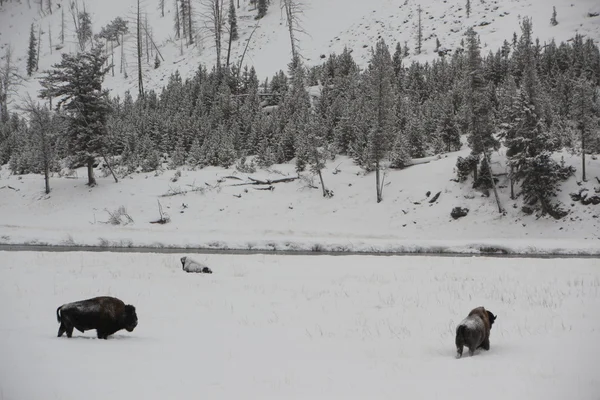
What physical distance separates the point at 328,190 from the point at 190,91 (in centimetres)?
3251

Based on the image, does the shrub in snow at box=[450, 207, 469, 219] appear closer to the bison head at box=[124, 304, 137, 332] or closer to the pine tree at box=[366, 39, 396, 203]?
the pine tree at box=[366, 39, 396, 203]

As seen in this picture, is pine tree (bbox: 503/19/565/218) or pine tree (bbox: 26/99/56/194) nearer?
pine tree (bbox: 503/19/565/218)

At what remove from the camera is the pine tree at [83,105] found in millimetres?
41500

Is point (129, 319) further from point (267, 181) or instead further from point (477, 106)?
point (267, 181)

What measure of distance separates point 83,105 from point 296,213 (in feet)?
86.1

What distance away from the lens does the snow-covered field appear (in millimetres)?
4016

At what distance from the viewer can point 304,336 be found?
25.5ft

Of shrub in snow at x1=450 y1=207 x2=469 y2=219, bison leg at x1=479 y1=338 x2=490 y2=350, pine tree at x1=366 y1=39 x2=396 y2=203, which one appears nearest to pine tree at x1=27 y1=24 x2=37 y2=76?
pine tree at x1=366 y1=39 x2=396 y2=203

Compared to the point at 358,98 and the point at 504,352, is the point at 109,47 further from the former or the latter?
the point at 504,352

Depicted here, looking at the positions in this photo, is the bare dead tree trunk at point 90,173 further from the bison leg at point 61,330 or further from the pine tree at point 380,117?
the bison leg at point 61,330

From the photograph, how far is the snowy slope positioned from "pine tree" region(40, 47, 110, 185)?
4.20m

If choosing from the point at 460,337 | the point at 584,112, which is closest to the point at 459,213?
the point at 584,112

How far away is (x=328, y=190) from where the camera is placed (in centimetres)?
4159

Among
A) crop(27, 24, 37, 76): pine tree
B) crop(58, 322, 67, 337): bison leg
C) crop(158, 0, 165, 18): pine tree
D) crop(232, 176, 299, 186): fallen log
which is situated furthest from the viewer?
crop(158, 0, 165, 18): pine tree
